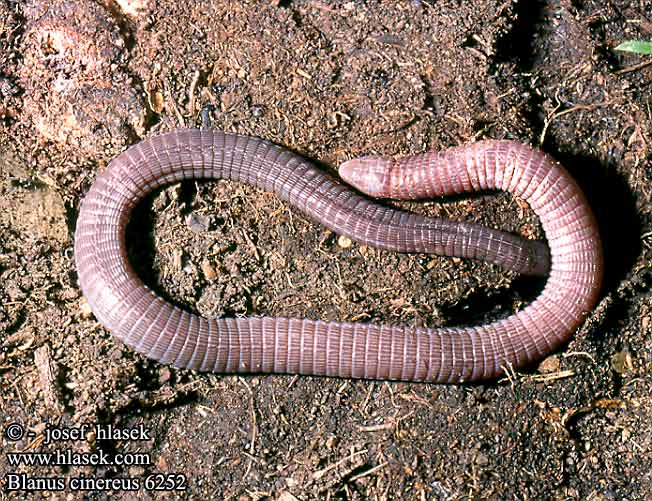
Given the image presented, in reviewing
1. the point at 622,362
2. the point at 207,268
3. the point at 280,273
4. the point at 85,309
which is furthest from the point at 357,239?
the point at 622,362

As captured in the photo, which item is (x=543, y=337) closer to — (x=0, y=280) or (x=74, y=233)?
(x=74, y=233)

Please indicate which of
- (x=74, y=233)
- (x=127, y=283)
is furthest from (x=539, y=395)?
(x=74, y=233)

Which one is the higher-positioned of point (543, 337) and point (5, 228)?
point (543, 337)

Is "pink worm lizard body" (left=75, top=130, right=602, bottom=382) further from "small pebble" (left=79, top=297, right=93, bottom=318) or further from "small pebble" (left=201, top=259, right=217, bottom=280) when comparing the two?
"small pebble" (left=201, top=259, right=217, bottom=280)

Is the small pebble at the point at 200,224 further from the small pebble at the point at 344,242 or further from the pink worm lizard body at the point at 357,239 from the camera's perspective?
the small pebble at the point at 344,242

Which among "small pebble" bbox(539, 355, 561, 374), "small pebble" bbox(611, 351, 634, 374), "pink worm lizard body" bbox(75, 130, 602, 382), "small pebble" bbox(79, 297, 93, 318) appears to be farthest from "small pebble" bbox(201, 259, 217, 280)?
"small pebble" bbox(611, 351, 634, 374)

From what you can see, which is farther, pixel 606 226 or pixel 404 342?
pixel 606 226
